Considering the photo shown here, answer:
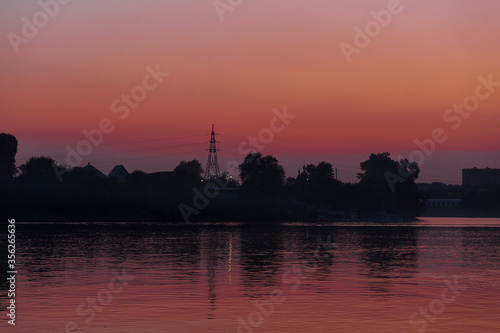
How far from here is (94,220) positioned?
198500 mm

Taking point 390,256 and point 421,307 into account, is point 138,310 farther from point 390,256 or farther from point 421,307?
point 390,256

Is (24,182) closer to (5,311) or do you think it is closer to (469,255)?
(469,255)

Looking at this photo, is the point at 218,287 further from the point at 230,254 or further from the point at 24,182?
the point at 24,182

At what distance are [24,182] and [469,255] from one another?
496 ft

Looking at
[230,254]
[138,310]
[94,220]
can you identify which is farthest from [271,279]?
[94,220]

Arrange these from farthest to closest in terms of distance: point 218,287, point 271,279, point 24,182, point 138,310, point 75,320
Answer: point 24,182 < point 271,279 < point 218,287 < point 138,310 < point 75,320

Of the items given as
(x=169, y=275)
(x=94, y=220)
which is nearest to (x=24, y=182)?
(x=94, y=220)

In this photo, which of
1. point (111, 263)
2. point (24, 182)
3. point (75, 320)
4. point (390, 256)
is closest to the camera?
point (75, 320)

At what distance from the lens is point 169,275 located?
1811 inches

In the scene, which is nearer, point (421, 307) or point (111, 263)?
point (421, 307)

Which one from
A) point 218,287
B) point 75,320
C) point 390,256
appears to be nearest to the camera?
Answer: point 75,320

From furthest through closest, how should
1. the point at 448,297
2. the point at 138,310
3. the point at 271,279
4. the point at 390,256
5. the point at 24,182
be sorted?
the point at 24,182 < the point at 390,256 < the point at 271,279 < the point at 448,297 < the point at 138,310

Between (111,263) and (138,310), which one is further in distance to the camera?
(111,263)

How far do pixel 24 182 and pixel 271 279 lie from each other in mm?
165574
